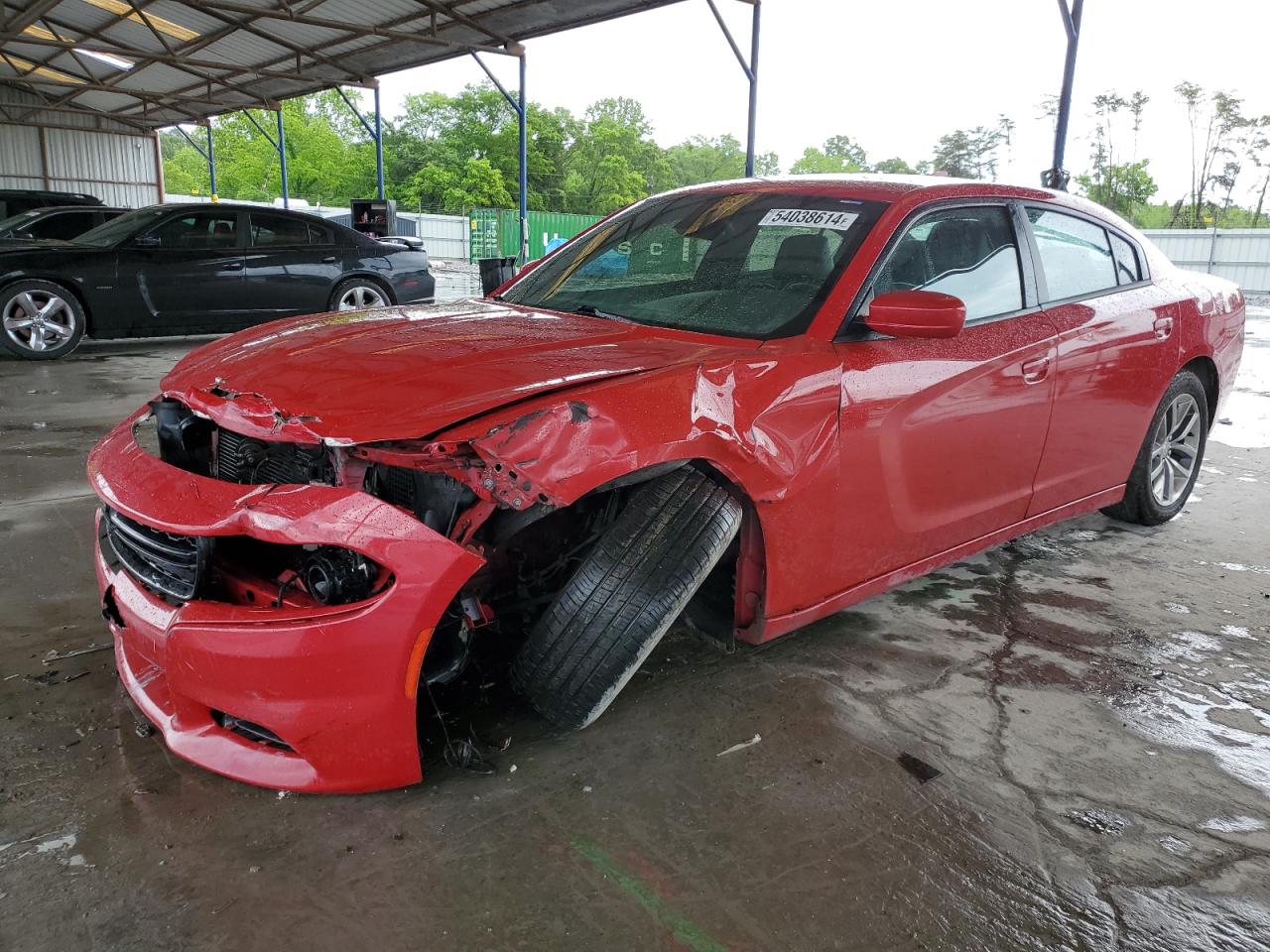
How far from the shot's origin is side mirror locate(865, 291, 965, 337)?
7.43ft

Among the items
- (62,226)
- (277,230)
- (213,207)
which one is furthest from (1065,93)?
(62,226)

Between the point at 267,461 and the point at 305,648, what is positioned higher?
the point at 267,461

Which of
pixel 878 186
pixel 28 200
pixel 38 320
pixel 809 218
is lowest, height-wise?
pixel 38 320

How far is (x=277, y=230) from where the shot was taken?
870 cm

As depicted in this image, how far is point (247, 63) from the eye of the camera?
16.9 m

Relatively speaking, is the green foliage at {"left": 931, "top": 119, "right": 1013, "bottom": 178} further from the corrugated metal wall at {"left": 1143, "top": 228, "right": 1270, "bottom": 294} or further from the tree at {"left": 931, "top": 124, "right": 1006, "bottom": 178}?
the corrugated metal wall at {"left": 1143, "top": 228, "right": 1270, "bottom": 294}

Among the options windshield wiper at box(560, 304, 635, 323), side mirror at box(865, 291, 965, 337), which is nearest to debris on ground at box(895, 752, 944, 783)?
side mirror at box(865, 291, 965, 337)

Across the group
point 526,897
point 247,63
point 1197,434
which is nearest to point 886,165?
point 247,63

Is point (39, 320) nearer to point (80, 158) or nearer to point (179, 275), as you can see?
point (179, 275)

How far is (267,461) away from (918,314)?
1641 mm

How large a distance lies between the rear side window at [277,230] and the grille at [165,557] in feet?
23.8

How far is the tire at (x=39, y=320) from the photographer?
300 inches

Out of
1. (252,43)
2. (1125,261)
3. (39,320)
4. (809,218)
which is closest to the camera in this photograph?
(809,218)

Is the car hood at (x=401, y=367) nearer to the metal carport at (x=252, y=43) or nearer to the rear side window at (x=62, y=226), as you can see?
the rear side window at (x=62, y=226)
